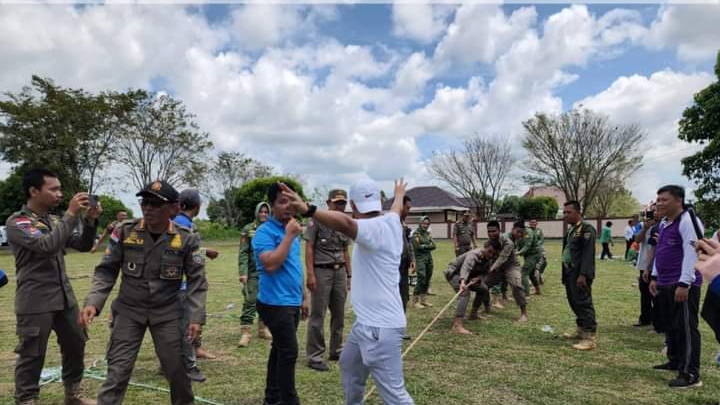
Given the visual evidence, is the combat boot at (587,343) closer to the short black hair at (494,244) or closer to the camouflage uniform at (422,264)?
the short black hair at (494,244)

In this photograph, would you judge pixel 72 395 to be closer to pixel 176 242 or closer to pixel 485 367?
pixel 176 242

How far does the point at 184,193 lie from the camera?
484 cm

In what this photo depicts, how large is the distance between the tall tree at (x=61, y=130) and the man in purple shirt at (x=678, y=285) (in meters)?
31.0

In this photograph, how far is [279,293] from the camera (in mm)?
3854

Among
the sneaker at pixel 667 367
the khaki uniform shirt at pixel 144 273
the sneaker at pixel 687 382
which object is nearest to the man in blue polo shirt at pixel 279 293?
the khaki uniform shirt at pixel 144 273

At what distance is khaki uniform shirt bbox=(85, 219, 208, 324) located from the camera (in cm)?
313

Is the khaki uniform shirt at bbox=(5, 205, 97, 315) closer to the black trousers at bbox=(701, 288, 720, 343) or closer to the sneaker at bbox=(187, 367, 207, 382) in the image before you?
the sneaker at bbox=(187, 367, 207, 382)

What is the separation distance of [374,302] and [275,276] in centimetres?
122

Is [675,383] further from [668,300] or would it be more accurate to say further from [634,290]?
[634,290]

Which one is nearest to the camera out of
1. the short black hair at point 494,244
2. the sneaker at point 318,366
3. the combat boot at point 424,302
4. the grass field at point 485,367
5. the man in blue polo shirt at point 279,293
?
the man in blue polo shirt at point 279,293

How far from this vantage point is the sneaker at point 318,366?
16.8ft

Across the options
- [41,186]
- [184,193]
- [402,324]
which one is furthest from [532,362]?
[41,186]

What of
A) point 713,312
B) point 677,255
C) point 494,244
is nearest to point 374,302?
point 713,312

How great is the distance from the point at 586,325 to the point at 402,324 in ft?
13.9
